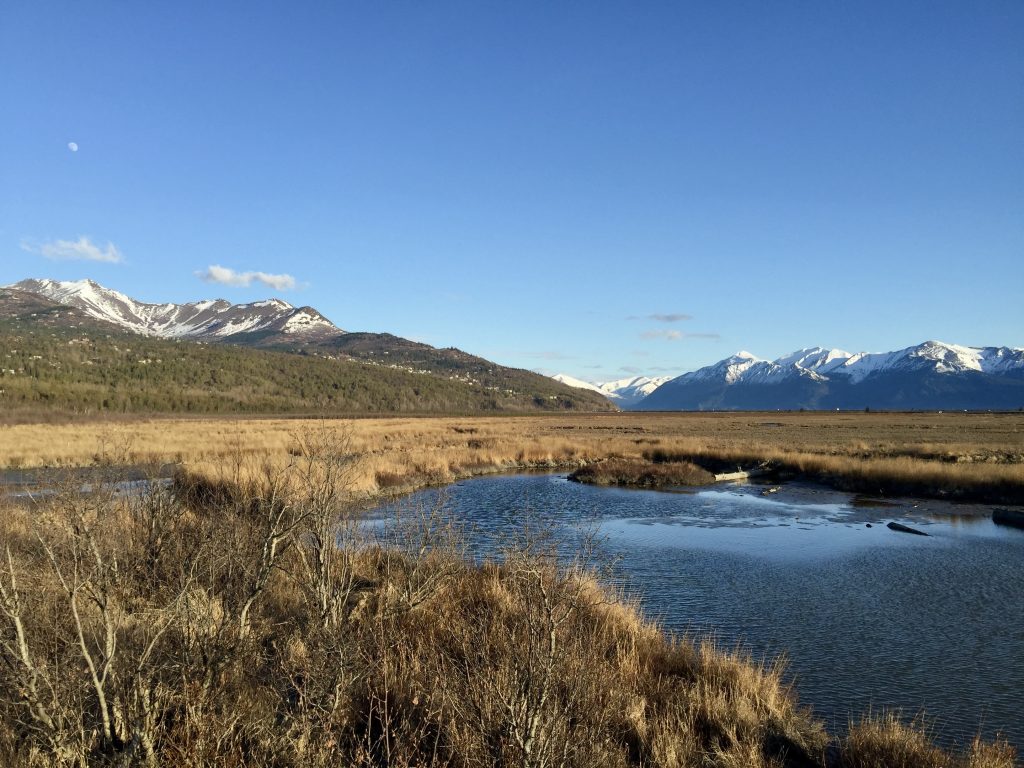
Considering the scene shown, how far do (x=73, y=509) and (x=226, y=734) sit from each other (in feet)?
7.52

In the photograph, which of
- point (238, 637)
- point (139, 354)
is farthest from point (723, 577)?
point (139, 354)

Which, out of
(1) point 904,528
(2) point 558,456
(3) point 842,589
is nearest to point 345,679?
(3) point 842,589

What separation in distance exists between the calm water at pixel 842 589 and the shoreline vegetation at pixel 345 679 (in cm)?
139

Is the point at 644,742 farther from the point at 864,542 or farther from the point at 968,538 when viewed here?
the point at 968,538

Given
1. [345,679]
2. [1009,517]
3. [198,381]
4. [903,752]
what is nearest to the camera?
[345,679]

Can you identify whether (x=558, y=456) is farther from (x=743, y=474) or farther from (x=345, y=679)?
(x=345, y=679)

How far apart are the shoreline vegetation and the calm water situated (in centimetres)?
139

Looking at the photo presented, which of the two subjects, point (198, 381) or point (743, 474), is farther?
point (198, 381)

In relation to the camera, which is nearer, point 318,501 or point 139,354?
point 318,501

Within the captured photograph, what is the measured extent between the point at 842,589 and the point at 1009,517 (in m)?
12.4

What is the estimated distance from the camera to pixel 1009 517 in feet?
72.1

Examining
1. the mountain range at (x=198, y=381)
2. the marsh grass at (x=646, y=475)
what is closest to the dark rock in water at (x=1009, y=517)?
the marsh grass at (x=646, y=475)

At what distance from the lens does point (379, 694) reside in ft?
23.2

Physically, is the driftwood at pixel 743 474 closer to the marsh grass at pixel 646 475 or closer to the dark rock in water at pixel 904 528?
the marsh grass at pixel 646 475
